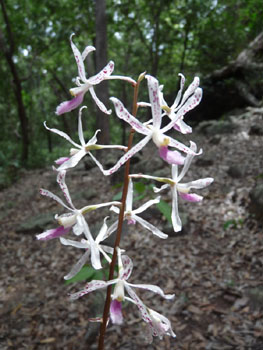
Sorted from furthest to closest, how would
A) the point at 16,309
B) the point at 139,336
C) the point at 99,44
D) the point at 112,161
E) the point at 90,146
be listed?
the point at 112,161
the point at 99,44
the point at 16,309
the point at 139,336
the point at 90,146

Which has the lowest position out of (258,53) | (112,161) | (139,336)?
(139,336)

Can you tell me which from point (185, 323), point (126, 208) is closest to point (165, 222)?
point (185, 323)

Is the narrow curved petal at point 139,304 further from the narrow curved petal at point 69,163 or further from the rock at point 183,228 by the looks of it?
the rock at point 183,228

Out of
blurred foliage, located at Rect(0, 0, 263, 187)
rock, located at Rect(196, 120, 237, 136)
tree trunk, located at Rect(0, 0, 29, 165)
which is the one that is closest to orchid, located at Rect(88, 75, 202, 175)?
blurred foliage, located at Rect(0, 0, 263, 187)

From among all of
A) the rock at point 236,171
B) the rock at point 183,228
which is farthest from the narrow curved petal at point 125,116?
the rock at point 236,171

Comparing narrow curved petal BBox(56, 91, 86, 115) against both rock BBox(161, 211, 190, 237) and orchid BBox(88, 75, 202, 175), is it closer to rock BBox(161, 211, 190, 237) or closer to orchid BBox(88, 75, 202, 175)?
orchid BBox(88, 75, 202, 175)

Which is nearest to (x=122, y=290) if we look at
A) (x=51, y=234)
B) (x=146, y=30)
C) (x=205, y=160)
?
(x=51, y=234)

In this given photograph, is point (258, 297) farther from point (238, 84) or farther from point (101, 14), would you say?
point (238, 84)
